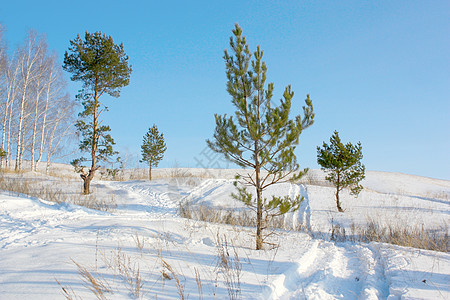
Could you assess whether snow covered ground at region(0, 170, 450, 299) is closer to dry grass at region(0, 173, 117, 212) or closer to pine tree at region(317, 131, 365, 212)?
dry grass at region(0, 173, 117, 212)

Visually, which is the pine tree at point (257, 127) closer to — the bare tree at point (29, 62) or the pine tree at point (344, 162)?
the pine tree at point (344, 162)

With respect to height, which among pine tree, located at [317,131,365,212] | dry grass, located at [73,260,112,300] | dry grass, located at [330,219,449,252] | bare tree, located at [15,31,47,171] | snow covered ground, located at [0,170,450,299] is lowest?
dry grass, located at [330,219,449,252]

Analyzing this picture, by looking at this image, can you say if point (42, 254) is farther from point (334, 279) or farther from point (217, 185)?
point (217, 185)

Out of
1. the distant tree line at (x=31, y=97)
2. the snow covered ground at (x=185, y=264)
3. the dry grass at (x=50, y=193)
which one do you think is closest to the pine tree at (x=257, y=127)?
the snow covered ground at (x=185, y=264)

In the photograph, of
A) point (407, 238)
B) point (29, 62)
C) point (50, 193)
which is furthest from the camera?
point (29, 62)

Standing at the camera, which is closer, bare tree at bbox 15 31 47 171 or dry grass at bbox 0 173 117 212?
dry grass at bbox 0 173 117 212

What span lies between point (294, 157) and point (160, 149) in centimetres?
2168

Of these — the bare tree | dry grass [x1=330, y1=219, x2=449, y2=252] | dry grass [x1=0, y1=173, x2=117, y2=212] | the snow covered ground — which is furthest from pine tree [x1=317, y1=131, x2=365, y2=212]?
the bare tree

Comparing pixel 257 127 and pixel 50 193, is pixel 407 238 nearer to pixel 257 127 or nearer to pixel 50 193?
pixel 257 127

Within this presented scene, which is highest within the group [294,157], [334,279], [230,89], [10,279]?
[230,89]

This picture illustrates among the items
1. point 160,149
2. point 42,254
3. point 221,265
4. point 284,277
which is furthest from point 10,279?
point 160,149

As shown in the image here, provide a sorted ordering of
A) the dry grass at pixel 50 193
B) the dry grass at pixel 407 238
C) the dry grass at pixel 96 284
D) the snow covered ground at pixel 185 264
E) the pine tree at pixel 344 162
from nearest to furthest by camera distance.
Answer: the dry grass at pixel 96 284 → the snow covered ground at pixel 185 264 → the dry grass at pixel 407 238 → the dry grass at pixel 50 193 → the pine tree at pixel 344 162

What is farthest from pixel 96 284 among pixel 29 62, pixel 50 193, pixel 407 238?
pixel 29 62

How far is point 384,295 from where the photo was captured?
334 cm
